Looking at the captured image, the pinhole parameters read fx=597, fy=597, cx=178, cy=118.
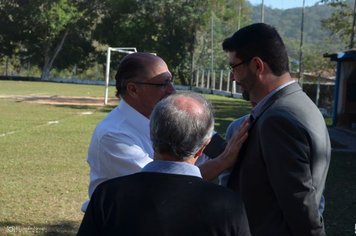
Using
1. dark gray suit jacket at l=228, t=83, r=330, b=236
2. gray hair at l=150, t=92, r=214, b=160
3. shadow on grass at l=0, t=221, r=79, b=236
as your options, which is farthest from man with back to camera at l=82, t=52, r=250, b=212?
shadow on grass at l=0, t=221, r=79, b=236

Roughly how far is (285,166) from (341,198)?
20.4 feet

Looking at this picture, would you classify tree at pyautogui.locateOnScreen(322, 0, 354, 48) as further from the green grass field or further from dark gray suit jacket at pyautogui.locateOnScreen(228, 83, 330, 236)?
dark gray suit jacket at pyautogui.locateOnScreen(228, 83, 330, 236)

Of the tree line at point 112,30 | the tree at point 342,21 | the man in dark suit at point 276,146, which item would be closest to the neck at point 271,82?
the man in dark suit at point 276,146

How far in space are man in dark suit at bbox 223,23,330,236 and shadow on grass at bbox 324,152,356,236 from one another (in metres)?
4.11

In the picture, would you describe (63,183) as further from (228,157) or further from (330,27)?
(330,27)

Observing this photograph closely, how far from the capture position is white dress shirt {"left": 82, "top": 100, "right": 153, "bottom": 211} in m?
2.67

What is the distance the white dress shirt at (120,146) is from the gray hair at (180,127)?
57 cm

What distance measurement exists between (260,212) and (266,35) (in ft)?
2.48

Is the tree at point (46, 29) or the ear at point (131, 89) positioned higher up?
the tree at point (46, 29)

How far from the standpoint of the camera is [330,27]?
4125 cm

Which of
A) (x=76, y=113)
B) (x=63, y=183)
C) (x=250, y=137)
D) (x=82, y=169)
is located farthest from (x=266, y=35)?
(x=76, y=113)

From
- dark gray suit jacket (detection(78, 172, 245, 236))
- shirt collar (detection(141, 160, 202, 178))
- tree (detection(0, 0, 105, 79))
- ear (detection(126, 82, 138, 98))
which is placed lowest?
dark gray suit jacket (detection(78, 172, 245, 236))

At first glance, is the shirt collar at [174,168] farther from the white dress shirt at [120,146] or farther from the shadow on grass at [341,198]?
the shadow on grass at [341,198]

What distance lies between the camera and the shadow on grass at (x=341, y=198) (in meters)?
6.67
